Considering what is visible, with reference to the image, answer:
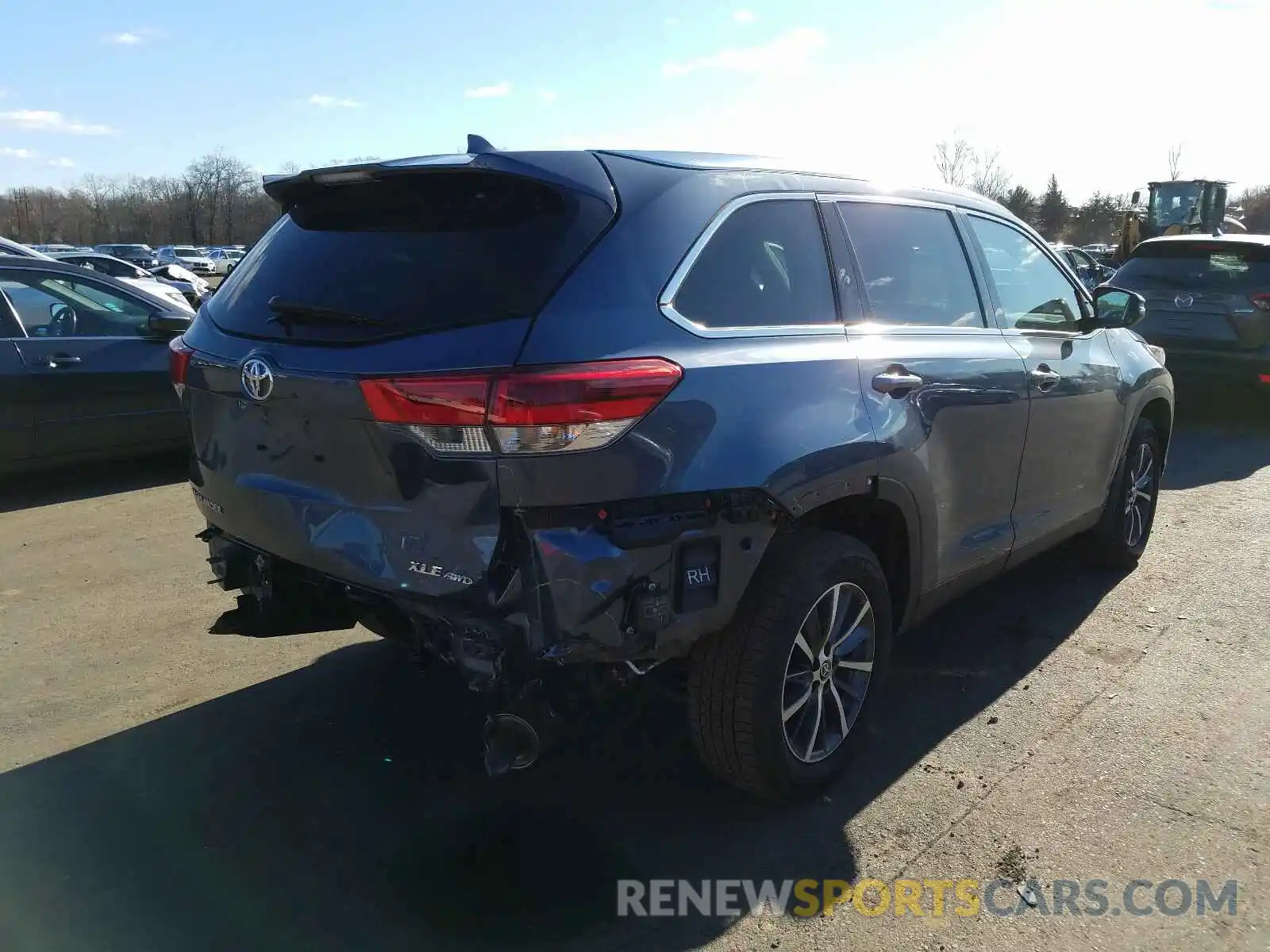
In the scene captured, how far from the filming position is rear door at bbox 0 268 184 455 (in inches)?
254

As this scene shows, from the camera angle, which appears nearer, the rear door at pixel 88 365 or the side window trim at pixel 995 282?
the side window trim at pixel 995 282

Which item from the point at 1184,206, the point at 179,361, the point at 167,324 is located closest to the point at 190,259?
the point at 1184,206

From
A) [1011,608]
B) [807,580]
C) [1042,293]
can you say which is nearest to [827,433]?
[807,580]

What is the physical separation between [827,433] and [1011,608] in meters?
2.46

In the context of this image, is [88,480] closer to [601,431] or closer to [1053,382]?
[601,431]

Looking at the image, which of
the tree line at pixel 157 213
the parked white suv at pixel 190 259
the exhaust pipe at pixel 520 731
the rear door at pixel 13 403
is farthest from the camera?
the tree line at pixel 157 213

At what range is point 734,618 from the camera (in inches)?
112

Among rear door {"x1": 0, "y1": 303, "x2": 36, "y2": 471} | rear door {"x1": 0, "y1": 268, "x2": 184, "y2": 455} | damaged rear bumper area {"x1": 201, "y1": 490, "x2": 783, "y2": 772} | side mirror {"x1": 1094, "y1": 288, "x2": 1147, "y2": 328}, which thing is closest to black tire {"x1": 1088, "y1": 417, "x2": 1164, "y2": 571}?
side mirror {"x1": 1094, "y1": 288, "x2": 1147, "y2": 328}

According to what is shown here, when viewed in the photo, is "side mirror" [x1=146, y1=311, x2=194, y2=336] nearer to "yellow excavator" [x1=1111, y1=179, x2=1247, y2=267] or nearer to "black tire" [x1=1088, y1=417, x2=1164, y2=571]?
"black tire" [x1=1088, y1=417, x2=1164, y2=571]

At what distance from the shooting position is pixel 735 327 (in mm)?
2830

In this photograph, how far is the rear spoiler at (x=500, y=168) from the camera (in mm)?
2680

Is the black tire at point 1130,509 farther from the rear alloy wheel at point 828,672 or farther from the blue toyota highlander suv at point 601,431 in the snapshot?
the rear alloy wheel at point 828,672

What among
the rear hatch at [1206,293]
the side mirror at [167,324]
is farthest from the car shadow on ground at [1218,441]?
the side mirror at [167,324]

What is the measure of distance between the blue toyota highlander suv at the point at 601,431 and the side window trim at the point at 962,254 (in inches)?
0.7
